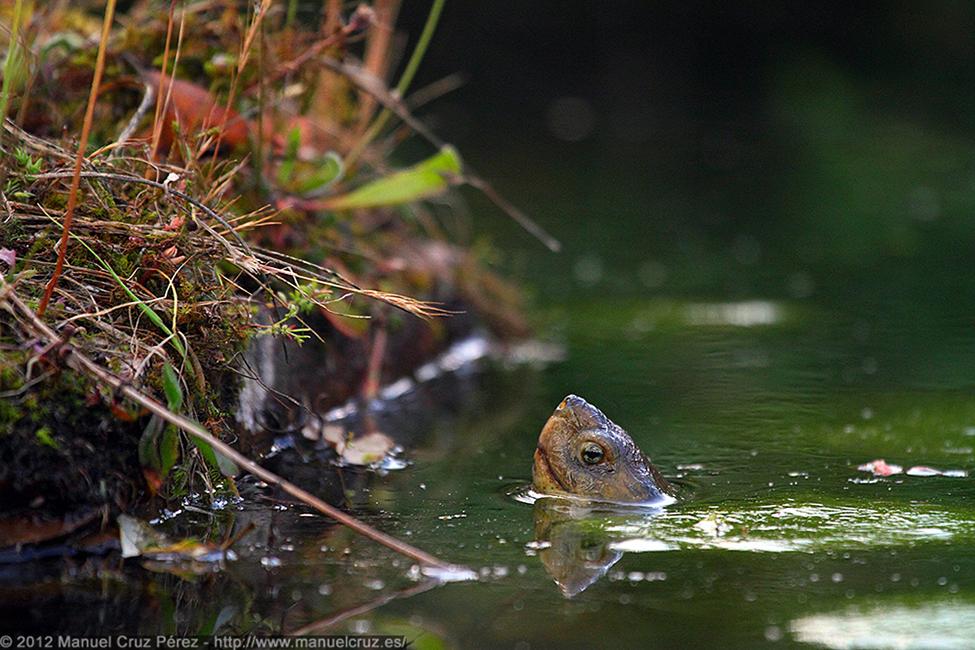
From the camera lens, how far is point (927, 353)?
3459 millimetres

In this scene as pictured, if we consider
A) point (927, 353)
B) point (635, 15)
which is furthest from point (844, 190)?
point (635, 15)

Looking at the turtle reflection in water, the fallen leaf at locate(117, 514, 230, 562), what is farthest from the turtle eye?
the fallen leaf at locate(117, 514, 230, 562)

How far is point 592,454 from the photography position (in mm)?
2227

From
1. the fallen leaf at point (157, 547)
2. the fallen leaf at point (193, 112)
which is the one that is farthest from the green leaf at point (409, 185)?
the fallen leaf at point (157, 547)

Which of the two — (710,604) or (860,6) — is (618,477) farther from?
(860,6)

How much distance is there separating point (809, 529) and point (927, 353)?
1582mm

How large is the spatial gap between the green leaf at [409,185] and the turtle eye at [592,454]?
0.93m

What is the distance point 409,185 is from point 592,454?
997 millimetres

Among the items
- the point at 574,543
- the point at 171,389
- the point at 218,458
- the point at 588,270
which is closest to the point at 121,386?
the point at 171,389

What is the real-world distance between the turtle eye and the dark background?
2371 millimetres

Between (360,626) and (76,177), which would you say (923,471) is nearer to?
(360,626)

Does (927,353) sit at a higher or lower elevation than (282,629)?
higher

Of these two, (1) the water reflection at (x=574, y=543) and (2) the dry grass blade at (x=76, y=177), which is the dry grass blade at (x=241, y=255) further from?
(1) the water reflection at (x=574, y=543)

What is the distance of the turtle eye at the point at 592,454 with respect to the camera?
2223 millimetres
